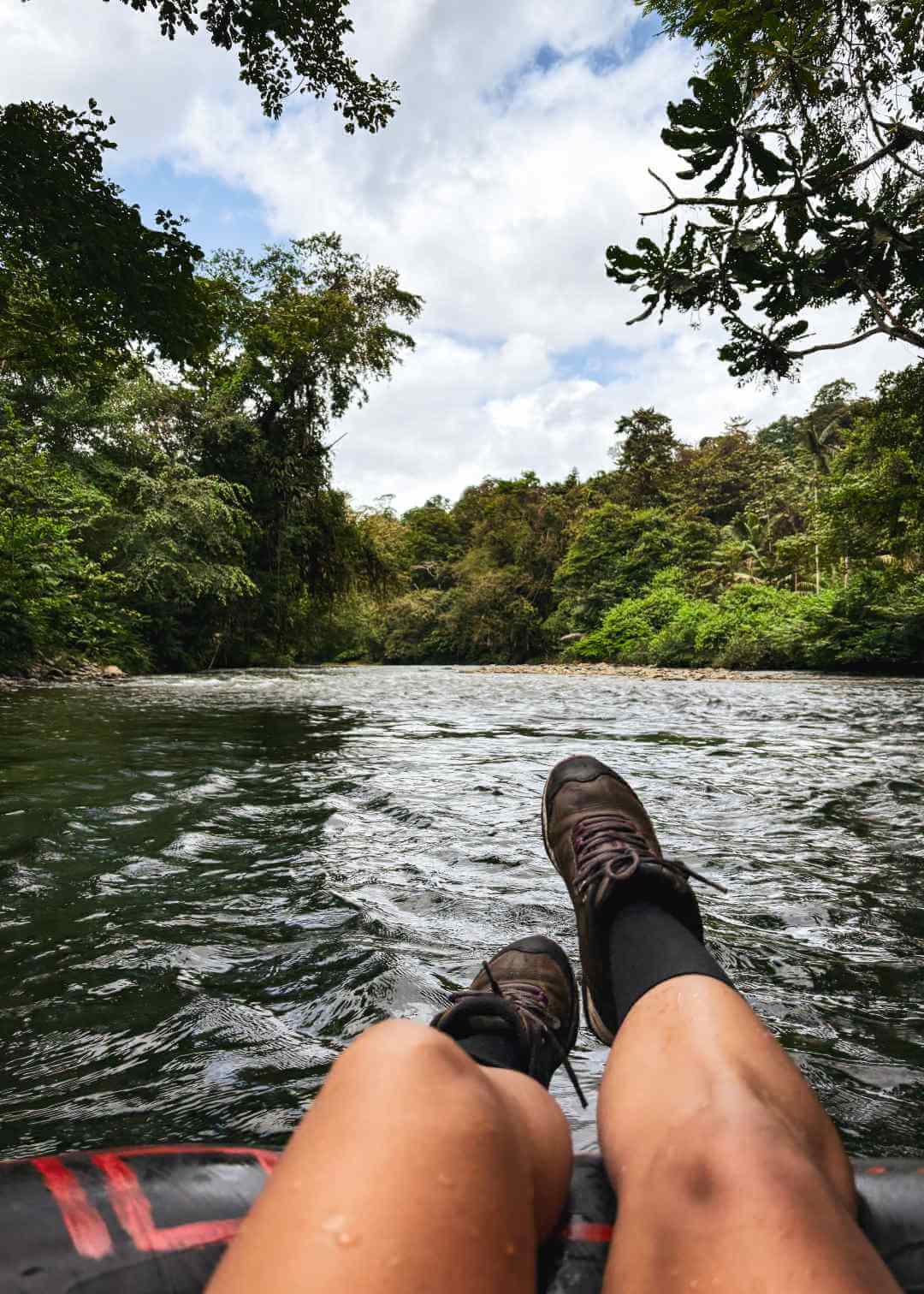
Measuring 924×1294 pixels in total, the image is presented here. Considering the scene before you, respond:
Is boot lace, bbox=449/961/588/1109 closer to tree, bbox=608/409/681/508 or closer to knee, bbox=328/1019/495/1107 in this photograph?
knee, bbox=328/1019/495/1107

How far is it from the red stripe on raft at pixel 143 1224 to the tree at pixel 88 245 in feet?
21.6

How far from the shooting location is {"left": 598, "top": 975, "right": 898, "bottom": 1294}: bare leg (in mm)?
657

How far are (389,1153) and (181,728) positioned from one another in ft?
20.8

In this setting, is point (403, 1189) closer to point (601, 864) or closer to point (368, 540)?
point (601, 864)

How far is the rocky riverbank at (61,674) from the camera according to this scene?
37.3 feet

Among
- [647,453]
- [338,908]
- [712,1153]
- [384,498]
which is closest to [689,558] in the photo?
[647,453]

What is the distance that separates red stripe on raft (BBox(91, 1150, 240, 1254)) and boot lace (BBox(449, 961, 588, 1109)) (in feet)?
1.76

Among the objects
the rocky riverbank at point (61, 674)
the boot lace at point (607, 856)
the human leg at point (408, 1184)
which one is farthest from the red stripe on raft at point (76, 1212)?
the rocky riverbank at point (61, 674)

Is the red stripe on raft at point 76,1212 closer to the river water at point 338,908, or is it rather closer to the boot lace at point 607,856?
the river water at point 338,908

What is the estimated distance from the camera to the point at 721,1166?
76cm

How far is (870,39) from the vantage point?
3787 mm

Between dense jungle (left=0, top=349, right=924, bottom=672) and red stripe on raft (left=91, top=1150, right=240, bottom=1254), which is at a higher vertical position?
dense jungle (left=0, top=349, right=924, bottom=672)

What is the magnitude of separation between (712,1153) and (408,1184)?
331 millimetres

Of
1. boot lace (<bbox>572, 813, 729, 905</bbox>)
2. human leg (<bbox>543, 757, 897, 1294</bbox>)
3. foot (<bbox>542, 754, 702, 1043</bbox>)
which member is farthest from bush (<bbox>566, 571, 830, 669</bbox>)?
human leg (<bbox>543, 757, 897, 1294</bbox>)
